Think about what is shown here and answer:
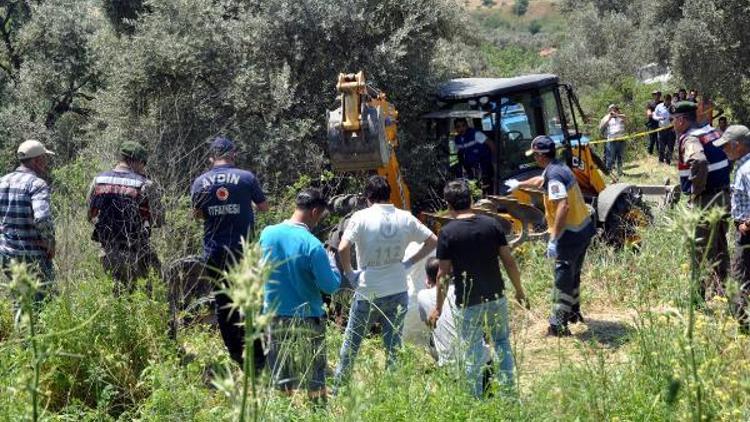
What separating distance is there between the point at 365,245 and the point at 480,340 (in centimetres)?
116

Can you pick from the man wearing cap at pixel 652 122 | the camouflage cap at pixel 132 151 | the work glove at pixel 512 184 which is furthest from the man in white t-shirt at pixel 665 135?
the camouflage cap at pixel 132 151

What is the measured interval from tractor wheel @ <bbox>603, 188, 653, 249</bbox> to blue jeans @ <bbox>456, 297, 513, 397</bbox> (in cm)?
468

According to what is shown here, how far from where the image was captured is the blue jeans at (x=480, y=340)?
3809 millimetres

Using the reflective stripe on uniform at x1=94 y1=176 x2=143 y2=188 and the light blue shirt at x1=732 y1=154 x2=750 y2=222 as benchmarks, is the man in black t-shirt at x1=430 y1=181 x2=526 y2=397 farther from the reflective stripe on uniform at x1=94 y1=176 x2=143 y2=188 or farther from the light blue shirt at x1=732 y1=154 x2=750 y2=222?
the reflective stripe on uniform at x1=94 y1=176 x2=143 y2=188

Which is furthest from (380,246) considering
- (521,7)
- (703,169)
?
(521,7)

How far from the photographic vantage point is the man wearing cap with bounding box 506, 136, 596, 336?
666cm

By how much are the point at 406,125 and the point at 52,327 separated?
25.1 ft

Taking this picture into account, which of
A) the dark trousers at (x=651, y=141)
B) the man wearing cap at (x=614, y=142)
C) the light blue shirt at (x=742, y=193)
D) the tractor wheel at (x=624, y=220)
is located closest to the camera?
the light blue shirt at (x=742, y=193)

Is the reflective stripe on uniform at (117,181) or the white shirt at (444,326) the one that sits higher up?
the reflective stripe on uniform at (117,181)

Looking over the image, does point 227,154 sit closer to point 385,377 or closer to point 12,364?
point 12,364

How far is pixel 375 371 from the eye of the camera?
3.81 meters

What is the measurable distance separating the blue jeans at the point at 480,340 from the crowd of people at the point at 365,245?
0.5 inches

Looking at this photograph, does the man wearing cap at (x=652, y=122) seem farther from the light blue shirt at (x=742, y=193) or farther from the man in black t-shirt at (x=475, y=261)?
the man in black t-shirt at (x=475, y=261)

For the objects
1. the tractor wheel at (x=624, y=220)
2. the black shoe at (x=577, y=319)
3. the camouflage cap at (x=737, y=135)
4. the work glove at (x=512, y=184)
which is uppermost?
the camouflage cap at (x=737, y=135)
